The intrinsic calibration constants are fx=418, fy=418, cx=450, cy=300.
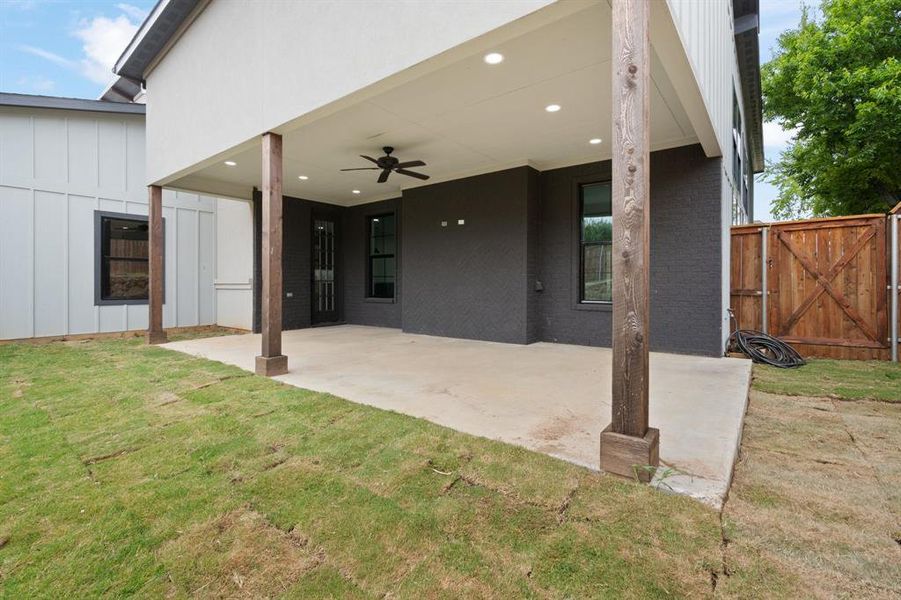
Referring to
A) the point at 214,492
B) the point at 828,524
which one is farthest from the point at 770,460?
the point at 214,492

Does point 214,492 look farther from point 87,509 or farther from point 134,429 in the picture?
point 134,429

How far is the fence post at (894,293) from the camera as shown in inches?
197

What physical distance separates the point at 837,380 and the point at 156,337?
9.11m

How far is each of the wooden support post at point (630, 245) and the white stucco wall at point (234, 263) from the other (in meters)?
7.74

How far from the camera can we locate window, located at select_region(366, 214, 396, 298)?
901 centimetres

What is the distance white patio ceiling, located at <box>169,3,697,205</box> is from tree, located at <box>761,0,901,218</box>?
8575 millimetres

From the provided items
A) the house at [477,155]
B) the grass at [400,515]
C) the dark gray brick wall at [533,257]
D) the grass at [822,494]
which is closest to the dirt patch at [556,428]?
the grass at [400,515]

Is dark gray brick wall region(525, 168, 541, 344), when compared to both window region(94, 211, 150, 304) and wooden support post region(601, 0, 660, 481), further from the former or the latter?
window region(94, 211, 150, 304)

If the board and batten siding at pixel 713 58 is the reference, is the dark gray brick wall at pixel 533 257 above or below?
below

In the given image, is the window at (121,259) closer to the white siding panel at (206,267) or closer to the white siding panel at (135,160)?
the white siding panel at (135,160)

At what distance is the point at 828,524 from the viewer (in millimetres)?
1735

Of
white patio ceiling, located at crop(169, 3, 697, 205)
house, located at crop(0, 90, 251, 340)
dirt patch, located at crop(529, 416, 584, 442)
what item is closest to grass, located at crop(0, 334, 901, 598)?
dirt patch, located at crop(529, 416, 584, 442)

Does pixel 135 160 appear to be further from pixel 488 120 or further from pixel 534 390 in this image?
pixel 534 390

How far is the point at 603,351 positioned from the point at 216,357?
17.0 ft
